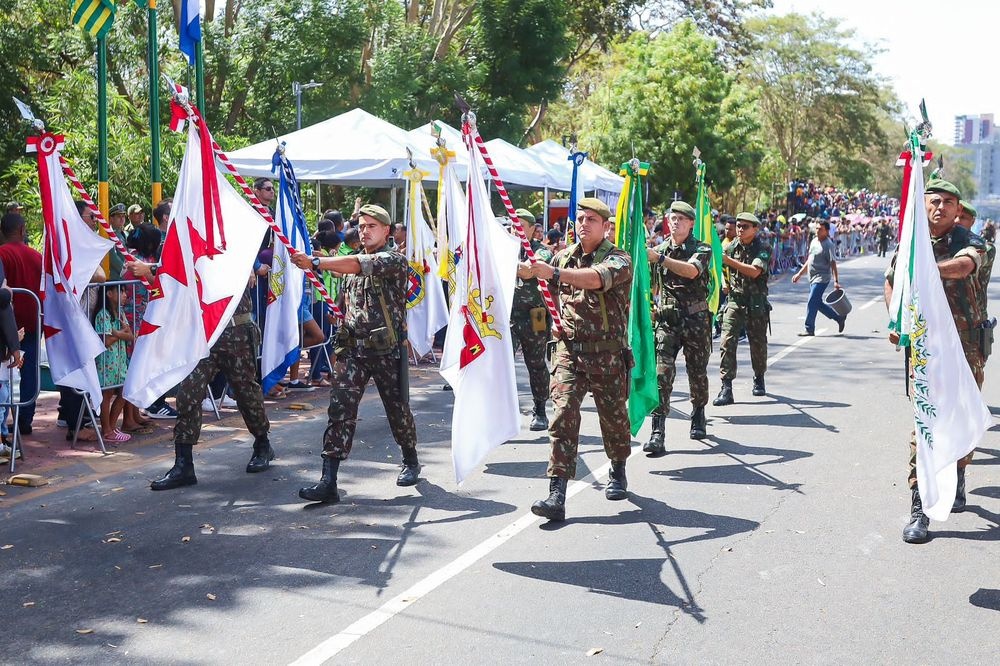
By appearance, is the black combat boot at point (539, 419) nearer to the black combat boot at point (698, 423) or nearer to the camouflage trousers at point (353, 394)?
the black combat boot at point (698, 423)

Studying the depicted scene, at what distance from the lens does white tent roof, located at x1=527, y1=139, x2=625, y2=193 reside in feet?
67.2

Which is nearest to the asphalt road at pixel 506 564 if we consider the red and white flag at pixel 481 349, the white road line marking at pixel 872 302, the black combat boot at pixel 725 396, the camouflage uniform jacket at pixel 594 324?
the red and white flag at pixel 481 349

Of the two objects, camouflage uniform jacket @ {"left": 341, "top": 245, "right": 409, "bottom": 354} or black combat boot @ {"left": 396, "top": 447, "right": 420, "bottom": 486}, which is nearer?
camouflage uniform jacket @ {"left": 341, "top": 245, "right": 409, "bottom": 354}

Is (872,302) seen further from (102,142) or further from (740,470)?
(102,142)

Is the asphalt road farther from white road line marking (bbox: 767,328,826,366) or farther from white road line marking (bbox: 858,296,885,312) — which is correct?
white road line marking (bbox: 858,296,885,312)

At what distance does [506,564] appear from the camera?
5.97 metres

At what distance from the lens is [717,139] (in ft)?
112

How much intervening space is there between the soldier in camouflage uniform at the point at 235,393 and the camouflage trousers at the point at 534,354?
2.77 meters

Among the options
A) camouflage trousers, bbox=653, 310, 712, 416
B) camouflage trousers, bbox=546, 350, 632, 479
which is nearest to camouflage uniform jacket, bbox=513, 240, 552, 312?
camouflage trousers, bbox=653, 310, 712, 416

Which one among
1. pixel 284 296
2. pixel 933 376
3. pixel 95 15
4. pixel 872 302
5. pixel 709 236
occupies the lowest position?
pixel 872 302

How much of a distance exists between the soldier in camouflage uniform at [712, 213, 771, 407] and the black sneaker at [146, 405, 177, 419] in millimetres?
5443

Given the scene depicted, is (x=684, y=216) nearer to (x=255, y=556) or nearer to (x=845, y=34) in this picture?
(x=255, y=556)

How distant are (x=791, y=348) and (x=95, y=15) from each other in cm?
1032

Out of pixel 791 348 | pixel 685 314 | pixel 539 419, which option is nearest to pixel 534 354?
pixel 539 419
